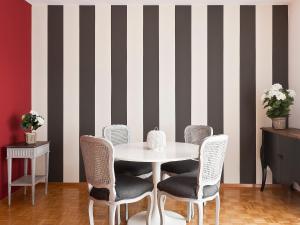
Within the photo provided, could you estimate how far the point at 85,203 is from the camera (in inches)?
139

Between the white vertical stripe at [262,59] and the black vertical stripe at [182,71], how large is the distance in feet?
3.21

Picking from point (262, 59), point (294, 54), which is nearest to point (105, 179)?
point (262, 59)

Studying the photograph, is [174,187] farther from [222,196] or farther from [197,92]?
[197,92]

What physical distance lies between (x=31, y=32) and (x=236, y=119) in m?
3.20

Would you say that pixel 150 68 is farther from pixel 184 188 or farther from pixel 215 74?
pixel 184 188

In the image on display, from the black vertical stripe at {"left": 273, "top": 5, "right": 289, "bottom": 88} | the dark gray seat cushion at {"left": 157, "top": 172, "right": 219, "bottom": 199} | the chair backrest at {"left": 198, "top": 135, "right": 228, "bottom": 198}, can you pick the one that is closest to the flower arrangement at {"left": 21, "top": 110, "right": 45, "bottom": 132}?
the dark gray seat cushion at {"left": 157, "top": 172, "right": 219, "bottom": 199}

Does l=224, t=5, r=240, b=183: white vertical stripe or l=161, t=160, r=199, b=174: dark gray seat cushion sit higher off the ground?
l=224, t=5, r=240, b=183: white vertical stripe

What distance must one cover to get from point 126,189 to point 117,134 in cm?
131

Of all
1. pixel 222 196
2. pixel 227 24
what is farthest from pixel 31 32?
pixel 222 196

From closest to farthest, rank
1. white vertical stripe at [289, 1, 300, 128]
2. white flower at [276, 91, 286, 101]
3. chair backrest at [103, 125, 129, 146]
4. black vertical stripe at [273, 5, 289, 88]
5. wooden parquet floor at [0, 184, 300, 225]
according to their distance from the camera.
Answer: wooden parquet floor at [0, 184, 300, 225] → chair backrest at [103, 125, 129, 146] → white flower at [276, 91, 286, 101] → white vertical stripe at [289, 1, 300, 128] → black vertical stripe at [273, 5, 289, 88]

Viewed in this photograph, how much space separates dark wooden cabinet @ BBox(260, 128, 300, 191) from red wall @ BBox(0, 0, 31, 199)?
326cm

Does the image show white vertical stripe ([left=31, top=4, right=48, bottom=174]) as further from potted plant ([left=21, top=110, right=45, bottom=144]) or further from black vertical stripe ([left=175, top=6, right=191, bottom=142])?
black vertical stripe ([left=175, top=6, right=191, bottom=142])

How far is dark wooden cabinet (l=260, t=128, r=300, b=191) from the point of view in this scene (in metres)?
3.09

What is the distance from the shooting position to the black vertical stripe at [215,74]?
424 centimetres
